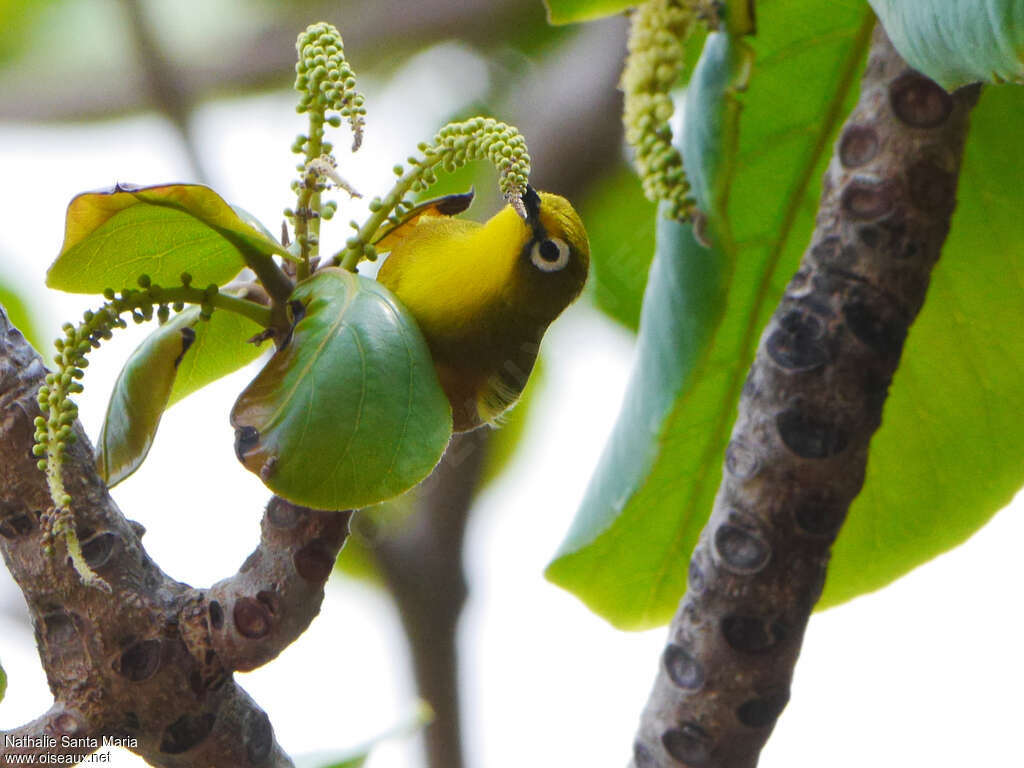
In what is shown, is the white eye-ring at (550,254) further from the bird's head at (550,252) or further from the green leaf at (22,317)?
the green leaf at (22,317)

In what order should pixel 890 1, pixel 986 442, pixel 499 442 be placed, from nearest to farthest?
pixel 890 1 < pixel 986 442 < pixel 499 442

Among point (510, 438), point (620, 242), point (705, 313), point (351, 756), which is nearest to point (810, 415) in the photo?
point (705, 313)

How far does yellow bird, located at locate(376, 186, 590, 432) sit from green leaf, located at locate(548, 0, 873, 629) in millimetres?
43

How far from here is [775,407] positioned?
465 millimetres

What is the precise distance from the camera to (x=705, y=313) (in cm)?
39

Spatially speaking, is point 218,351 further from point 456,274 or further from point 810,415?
point 810,415

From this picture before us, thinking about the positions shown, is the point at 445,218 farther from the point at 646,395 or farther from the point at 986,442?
the point at 986,442

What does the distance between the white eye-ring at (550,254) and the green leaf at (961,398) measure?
0.99 feet

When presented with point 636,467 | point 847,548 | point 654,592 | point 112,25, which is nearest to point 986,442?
point 847,548

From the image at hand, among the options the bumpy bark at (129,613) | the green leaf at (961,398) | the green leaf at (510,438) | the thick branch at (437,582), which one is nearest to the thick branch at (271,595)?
the bumpy bark at (129,613)

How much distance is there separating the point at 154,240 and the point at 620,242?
1.93 feet

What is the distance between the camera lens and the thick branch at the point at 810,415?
46 centimetres

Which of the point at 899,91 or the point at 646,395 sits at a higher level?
the point at 899,91

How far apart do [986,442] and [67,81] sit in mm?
1308
